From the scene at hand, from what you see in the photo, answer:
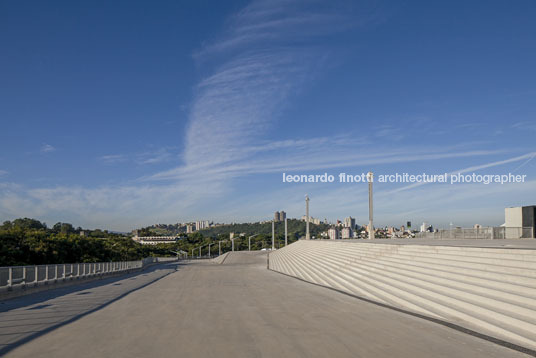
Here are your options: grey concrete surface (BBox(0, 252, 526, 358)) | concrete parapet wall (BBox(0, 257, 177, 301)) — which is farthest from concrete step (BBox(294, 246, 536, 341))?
concrete parapet wall (BBox(0, 257, 177, 301))

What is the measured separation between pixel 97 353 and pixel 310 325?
4.96 m

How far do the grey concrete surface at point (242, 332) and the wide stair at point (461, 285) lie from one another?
0.93 metres

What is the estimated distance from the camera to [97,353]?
7.27 meters

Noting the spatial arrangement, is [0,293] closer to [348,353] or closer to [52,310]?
[52,310]

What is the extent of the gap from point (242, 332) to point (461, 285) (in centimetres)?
643

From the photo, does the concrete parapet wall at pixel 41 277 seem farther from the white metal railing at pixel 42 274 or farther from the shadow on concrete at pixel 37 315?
the shadow on concrete at pixel 37 315

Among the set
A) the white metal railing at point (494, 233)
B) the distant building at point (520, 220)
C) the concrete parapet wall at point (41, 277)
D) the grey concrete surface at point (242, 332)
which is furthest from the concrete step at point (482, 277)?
the distant building at point (520, 220)

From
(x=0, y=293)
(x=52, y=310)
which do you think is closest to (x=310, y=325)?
(x=52, y=310)

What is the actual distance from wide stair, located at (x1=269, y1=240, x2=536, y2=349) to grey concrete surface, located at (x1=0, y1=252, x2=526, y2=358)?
93 centimetres

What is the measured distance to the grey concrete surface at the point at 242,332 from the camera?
24.4 feet

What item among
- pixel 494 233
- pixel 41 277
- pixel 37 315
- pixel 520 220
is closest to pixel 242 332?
pixel 37 315

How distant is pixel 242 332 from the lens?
922 cm

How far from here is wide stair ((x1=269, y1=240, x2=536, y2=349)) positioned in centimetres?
900

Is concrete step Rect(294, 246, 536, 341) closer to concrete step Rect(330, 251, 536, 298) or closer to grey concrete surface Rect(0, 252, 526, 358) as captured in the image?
concrete step Rect(330, 251, 536, 298)
